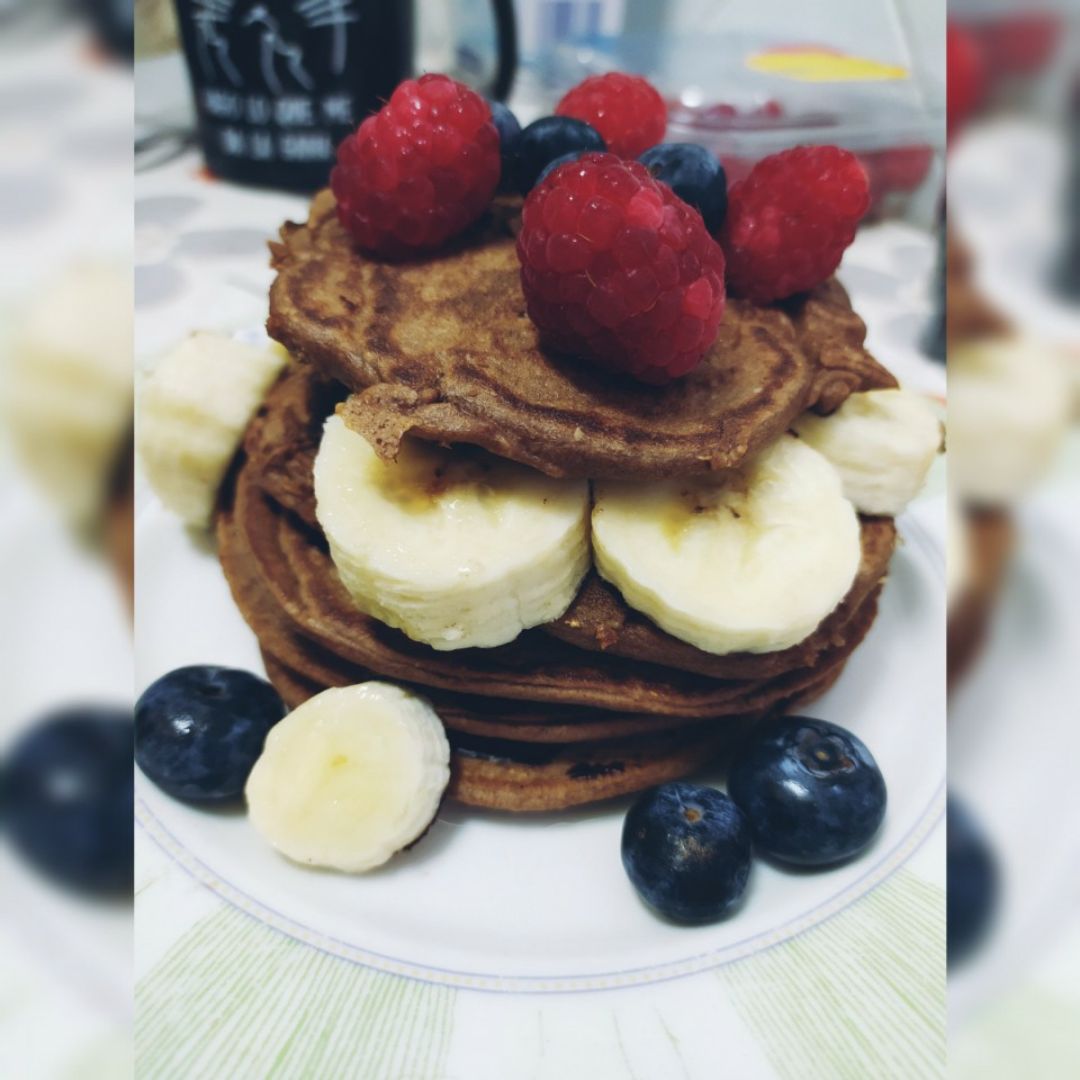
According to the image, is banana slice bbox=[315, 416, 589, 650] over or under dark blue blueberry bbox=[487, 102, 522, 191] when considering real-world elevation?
under

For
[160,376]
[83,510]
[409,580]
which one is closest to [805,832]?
[409,580]

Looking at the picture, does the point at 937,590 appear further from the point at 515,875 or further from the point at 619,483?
the point at 515,875

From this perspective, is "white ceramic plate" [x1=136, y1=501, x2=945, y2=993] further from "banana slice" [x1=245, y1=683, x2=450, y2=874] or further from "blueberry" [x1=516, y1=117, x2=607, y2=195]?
"blueberry" [x1=516, y1=117, x2=607, y2=195]

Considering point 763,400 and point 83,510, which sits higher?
point 83,510

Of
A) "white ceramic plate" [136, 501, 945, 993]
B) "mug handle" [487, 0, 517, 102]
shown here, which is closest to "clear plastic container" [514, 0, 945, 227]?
"mug handle" [487, 0, 517, 102]

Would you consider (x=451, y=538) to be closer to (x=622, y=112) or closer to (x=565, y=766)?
(x=565, y=766)

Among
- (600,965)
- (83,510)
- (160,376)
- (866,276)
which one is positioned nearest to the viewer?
(83,510)

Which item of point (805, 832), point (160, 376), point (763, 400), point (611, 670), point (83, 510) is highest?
point (83, 510)

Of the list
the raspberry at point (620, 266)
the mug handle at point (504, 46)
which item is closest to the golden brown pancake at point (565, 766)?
the raspberry at point (620, 266)

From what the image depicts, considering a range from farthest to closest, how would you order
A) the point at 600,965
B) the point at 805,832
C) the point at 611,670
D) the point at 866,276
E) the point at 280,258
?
1. the point at 866,276
2. the point at 280,258
3. the point at 611,670
4. the point at 805,832
5. the point at 600,965
